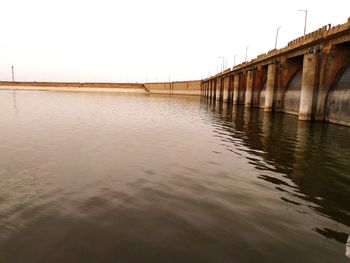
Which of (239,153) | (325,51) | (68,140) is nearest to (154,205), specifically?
(239,153)

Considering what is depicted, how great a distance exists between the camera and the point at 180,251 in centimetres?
469

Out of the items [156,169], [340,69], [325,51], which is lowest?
[156,169]

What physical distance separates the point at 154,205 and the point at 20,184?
4117 mm

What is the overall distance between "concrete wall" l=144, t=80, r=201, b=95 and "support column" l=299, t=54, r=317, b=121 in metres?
98.6

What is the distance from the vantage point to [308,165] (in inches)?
414

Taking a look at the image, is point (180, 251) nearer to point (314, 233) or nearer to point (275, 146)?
point (314, 233)

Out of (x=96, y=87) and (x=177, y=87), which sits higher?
(x=177, y=87)

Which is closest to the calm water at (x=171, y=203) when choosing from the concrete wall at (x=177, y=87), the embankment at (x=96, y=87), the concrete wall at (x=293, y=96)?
the concrete wall at (x=293, y=96)

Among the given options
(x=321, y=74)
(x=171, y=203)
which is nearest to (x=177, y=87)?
(x=321, y=74)

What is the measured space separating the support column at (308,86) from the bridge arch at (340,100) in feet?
4.52

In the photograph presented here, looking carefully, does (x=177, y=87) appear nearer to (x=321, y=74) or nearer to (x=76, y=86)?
(x=76, y=86)

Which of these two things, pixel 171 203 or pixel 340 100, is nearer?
pixel 171 203

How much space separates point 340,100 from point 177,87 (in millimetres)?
113448

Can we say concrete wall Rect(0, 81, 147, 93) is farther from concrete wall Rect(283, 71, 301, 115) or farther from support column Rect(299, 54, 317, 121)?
support column Rect(299, 54, 317, 121)
